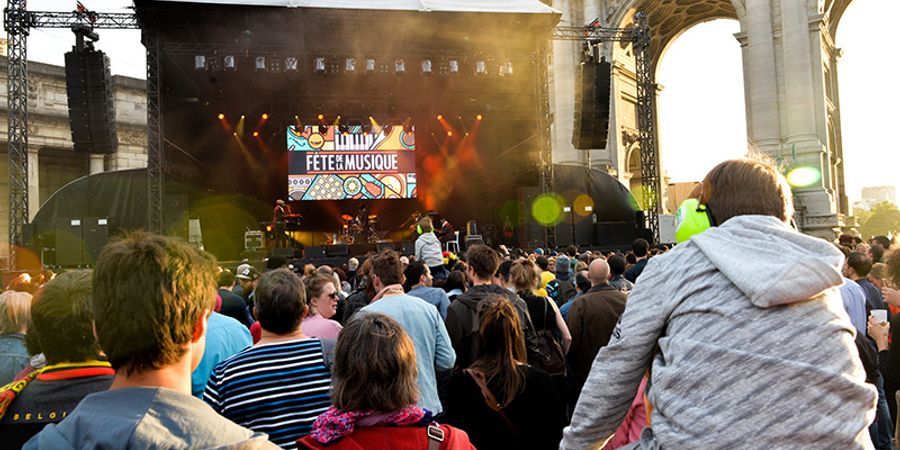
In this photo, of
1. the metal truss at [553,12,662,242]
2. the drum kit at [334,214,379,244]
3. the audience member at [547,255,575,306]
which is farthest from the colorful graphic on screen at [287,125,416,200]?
the audience member at [547,255,575,306]

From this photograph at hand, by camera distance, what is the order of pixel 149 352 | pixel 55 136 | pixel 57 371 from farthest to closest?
pixel 55 136
pixel 57 371
pixel 149 352

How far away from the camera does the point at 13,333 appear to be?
322cm

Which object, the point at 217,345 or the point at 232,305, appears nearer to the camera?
the point at 217,345

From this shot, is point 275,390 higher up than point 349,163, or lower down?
lower down

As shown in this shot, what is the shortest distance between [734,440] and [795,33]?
2748cm

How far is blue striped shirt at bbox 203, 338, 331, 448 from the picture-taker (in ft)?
8.23

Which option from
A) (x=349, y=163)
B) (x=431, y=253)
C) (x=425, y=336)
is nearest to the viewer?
(x=425, y=336)

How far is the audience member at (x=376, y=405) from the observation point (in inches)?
75.1

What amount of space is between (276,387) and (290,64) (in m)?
16.7

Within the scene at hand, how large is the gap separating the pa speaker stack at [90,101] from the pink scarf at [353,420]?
17.4 meters

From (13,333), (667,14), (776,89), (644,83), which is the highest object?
(667,14)

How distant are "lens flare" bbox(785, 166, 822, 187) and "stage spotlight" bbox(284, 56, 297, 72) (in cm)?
1901

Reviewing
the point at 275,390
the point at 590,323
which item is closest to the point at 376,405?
the point at 275,390

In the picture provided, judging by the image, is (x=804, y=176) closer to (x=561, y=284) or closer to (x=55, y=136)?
(x=561, y=284)
